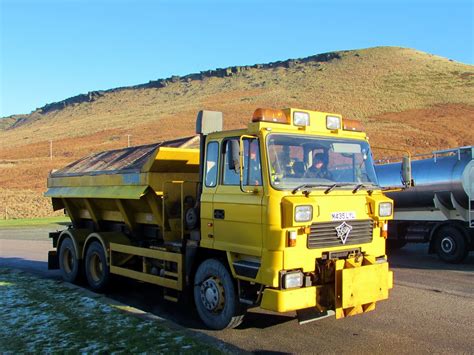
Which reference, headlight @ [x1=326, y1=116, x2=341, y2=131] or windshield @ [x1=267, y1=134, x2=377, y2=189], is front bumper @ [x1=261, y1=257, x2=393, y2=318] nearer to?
windshield @ [x1=267, y1=134, x2=377, y2=189]

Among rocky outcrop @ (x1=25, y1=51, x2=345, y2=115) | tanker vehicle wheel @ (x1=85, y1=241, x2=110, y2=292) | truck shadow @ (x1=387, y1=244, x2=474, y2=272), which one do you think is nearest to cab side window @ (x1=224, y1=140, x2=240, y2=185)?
tanker vehicle wheel @ (x1=85, y1=241, x2=110, y2=292)

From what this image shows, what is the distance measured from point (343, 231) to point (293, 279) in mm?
966

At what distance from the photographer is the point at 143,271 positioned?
840 cm

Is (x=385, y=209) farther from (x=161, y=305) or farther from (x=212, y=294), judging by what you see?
(x=161, y=305)

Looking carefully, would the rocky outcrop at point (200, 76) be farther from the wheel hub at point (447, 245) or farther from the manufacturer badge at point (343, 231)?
the manufacturer badge at point (343, 231)

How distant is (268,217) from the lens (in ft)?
19.7

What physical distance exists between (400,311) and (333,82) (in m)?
80.9

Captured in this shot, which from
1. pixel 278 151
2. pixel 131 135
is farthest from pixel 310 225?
pixel 131 135

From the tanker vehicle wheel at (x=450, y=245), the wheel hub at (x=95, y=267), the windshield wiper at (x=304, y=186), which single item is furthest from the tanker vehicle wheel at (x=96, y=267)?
the tanker vehicle wheel at (x=450, y=245)

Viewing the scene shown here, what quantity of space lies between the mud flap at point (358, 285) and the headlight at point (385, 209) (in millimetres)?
707

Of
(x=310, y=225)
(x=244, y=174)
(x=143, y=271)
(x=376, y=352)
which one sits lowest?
(x=376, y=352)

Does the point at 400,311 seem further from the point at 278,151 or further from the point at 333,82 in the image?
the point at 333,82

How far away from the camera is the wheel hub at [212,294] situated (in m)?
6.73

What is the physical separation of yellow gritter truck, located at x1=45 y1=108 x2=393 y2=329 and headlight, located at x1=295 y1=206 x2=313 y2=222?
0.04 ft
